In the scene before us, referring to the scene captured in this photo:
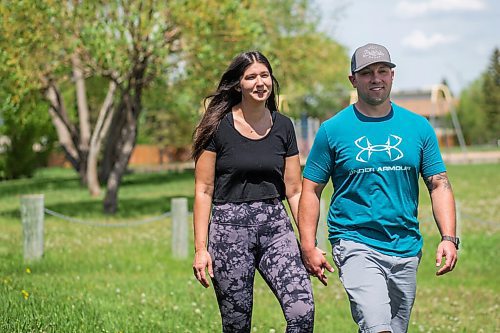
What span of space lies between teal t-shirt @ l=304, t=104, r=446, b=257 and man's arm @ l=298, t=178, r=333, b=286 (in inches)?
6.1

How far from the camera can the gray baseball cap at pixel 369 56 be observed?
5.03 metres

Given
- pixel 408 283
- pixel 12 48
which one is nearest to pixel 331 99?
pixel 12 48

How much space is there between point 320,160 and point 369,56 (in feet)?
2.18

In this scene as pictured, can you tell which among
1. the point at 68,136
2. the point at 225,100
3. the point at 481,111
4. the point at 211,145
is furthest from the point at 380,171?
the point at 481,111

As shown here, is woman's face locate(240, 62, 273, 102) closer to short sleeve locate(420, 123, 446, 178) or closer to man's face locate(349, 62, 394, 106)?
man's face locate(349, 62, 394, 106)

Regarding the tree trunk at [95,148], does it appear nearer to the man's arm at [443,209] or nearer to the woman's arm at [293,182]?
the woman's arm at [293,182]

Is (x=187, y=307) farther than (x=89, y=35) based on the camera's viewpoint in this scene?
No

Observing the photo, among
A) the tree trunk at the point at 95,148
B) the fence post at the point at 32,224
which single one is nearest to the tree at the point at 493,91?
the tree trunk at the point at 95,148

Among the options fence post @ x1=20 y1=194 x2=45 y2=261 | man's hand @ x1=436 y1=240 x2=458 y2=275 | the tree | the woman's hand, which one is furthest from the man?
the tree

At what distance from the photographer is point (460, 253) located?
14.4m

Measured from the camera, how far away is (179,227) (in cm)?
1323

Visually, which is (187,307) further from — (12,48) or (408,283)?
(12,48)

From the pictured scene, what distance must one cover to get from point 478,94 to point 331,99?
4963 cm

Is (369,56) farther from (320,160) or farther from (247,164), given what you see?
(247,164)
